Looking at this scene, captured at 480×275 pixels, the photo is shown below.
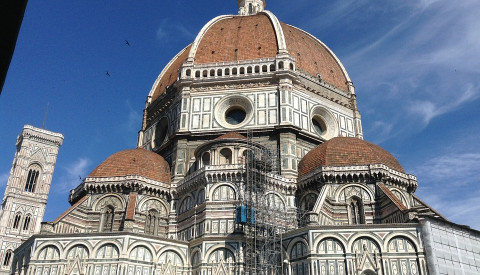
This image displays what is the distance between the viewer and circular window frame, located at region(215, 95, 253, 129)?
3431 cm

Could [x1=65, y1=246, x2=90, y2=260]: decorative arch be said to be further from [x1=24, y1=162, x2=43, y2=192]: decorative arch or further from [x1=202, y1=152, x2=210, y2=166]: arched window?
[x1=24, y1=162, x2=43, y2=192]: decorative arch

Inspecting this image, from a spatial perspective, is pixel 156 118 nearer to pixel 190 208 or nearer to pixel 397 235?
pixel 190 208

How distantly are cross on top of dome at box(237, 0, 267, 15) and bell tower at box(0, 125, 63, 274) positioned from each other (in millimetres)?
34153

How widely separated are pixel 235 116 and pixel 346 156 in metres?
10.2

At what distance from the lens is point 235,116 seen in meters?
35.7

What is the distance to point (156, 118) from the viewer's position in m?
40.1

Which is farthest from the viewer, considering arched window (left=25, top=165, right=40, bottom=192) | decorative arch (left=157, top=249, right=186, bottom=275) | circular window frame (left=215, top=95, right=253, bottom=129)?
arched window (left=25, top=165, right=40, bottom=192)

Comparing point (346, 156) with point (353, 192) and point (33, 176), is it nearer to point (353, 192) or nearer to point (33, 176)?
point (353, 192)

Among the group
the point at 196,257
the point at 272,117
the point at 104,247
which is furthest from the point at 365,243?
the point at 104,247

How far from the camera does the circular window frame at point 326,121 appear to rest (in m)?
36.4

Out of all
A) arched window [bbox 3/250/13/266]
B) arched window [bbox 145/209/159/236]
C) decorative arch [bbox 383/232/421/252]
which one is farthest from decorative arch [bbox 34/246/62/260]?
arched window [bbox 3/250/13/266]

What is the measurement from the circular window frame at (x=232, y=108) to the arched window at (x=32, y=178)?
39.0 metres

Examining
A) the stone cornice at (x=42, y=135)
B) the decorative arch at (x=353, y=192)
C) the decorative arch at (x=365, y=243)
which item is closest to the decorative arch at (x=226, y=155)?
the decorative arch at (x=353, y=192)

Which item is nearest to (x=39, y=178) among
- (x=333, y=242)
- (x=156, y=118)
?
(x=156, y=118)
